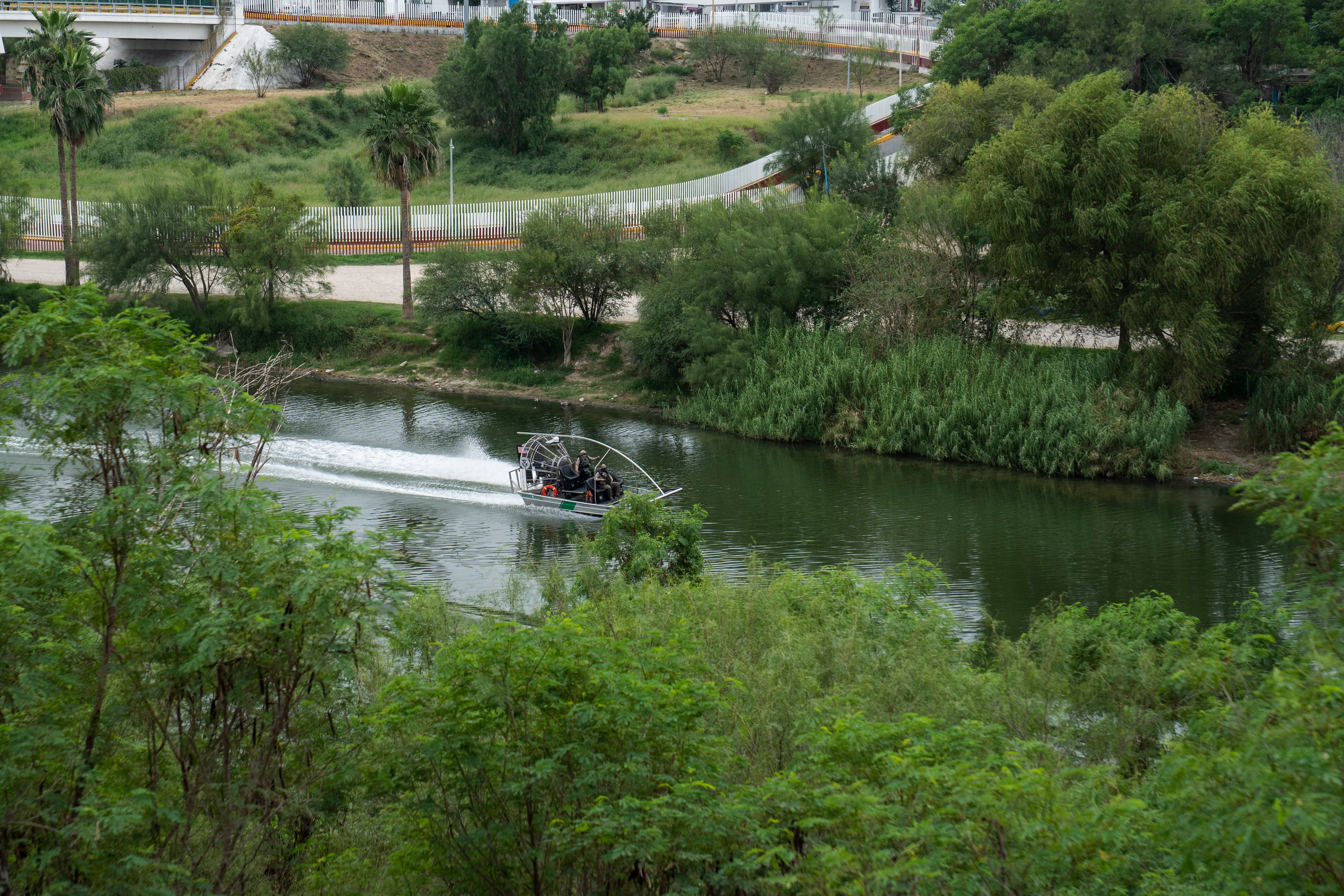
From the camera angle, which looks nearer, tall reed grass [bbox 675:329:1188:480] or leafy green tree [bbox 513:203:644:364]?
tall reed grass [bbox 675:329:1188:480]

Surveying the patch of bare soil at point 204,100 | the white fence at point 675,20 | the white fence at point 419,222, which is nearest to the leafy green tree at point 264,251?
the white fence at point 419,222

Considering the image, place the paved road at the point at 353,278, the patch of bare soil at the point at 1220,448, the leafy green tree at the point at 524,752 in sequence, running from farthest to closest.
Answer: the paved road at the point at 353,278 < the patch of bare soil at the point at 1220,448 < the leafy green tree at the point at 524,752

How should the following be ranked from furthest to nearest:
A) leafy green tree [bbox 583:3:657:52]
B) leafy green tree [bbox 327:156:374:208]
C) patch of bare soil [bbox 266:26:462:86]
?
leafy green tree [bbox 583:3:657:52]
patch of bare soil [bbox 266:26:462:86]
leafy green tree [bbox 327:156:374:208]

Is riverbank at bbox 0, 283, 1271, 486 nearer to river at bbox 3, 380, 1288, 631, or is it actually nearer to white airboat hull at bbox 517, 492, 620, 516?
river at bbox 3, 380, 1288, 631

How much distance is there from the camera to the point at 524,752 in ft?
29.7

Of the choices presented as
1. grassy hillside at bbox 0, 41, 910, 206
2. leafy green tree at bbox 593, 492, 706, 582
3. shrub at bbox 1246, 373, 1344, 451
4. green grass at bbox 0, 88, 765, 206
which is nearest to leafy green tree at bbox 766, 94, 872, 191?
grassy hillside at bbox 0, 41, 910, 206

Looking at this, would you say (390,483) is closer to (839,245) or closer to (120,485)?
(839,245)

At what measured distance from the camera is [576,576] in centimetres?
1769

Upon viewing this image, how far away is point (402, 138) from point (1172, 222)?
79.4 feet

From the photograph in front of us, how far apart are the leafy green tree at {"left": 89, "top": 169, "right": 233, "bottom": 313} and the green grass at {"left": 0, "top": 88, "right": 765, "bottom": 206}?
483 inches

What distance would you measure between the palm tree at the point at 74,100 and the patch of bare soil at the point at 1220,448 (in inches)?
1462

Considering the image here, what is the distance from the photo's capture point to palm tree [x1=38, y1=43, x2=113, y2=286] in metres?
40.5

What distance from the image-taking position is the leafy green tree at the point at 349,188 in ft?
166

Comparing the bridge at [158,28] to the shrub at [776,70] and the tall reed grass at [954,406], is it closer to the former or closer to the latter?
the shrub at [776,70]
